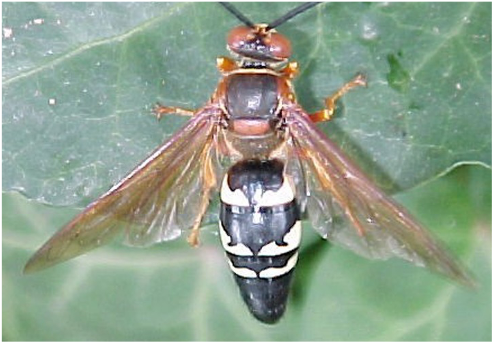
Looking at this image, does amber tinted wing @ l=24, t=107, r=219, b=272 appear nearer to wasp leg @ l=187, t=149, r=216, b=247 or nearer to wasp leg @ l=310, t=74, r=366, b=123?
wasp leg @ l=187, t=149, r=216, b=247

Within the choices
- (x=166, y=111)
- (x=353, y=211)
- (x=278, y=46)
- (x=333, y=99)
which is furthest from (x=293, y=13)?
(x=353, y=211)

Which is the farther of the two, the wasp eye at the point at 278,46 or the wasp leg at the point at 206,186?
the wasp leg at the point at 206,186

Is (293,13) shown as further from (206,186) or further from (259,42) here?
(206,186)

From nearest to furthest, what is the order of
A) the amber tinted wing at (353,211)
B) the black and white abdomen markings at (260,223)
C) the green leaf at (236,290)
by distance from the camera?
the amber tinted wing at (353,211) < the black and white abdomen markings at (260,223) < the green leaf at (236,290)

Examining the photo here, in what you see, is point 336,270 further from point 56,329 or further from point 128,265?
point 56,329

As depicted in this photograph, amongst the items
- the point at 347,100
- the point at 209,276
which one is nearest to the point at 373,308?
the point at 209,276

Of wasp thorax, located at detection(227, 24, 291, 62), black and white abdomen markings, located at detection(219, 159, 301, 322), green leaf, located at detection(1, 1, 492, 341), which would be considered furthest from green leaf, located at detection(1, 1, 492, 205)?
black and white abdomen markings, located at detection(219, 159, 301, 322)

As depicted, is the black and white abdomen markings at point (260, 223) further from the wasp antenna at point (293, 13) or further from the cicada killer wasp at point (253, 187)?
the wasp antenna at point (293, 13)

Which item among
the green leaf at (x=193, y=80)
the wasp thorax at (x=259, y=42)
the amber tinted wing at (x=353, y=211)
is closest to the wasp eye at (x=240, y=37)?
the wasp thorax at (x=259, y=42)
